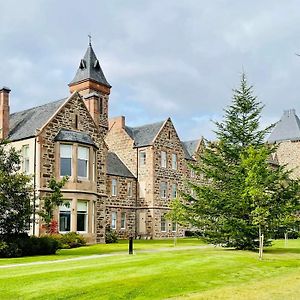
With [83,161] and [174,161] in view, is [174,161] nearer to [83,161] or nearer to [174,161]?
[174,161]

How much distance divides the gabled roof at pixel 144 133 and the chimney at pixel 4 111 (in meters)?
19.6

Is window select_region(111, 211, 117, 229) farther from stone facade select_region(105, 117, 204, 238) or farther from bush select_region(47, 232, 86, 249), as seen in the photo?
bush select_region(47, 232, 86, 249)

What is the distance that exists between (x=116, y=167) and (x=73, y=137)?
1783 centimetres

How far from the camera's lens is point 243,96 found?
107ft

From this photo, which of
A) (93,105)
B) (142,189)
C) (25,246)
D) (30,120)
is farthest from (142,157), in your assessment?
(25,246)

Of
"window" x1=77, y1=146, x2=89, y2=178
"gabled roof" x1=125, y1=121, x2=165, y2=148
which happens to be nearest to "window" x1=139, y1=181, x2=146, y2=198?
"gabled roof" x1=125, y1=121, x2=165, y2=148

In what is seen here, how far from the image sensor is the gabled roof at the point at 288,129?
8281 centimetres

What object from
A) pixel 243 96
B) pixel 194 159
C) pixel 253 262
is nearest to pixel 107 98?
pixel 194 159

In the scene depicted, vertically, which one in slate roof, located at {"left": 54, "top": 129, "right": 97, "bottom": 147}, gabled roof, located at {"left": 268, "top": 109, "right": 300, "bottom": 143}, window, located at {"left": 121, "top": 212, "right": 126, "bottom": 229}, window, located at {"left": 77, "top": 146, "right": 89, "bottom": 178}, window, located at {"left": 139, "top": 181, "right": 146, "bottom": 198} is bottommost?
window, located at {"left": 121, "top": 212, "right": 126, "bottom": 229}

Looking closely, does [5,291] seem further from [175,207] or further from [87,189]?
[87,189]

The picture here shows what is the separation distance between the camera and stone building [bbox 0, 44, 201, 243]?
37.0 m

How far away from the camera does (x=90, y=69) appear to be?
65188 millimetres

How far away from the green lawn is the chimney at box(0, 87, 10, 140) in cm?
1861

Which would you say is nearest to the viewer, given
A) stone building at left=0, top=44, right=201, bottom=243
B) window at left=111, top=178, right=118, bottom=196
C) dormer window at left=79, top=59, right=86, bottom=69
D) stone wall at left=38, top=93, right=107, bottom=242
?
stone wall at left=38, top=93, right=107, bottom=242
